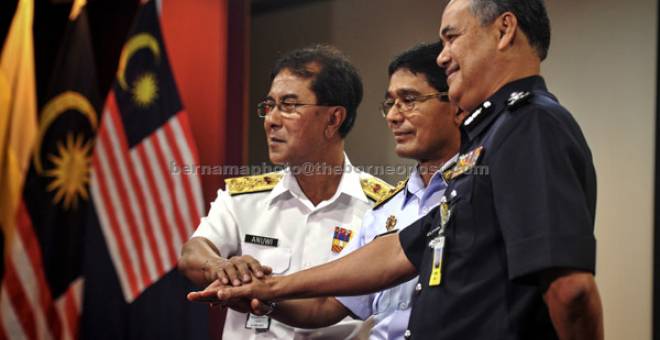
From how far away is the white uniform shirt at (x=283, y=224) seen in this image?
7.09ft

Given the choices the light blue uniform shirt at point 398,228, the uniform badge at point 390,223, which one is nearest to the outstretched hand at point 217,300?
the light blue uniform shirt at point 398,228

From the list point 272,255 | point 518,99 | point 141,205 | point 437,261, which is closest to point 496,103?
point 518,99

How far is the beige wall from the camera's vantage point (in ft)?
6.95

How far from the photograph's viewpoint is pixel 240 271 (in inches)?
69.6

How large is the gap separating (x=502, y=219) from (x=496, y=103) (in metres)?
0.26

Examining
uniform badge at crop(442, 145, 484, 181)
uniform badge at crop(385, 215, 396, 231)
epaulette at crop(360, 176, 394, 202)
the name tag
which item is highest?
uniform badge at crop(442, 145, 484, 181)

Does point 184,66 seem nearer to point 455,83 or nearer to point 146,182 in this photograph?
point 146,182

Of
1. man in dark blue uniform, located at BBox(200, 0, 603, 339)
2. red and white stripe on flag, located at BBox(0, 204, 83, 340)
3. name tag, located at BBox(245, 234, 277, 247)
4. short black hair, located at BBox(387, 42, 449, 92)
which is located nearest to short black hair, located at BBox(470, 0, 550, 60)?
man in dark blue uniform, located at BBox(200, 0, 603, 339)

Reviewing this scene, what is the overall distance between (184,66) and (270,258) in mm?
1016

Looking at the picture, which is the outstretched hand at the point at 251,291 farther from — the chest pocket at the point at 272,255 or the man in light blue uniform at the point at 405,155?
the chest pocket at the point at 272,255

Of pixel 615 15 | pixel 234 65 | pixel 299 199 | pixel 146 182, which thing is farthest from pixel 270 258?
pixel 615 15

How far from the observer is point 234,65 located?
2766 millimetres

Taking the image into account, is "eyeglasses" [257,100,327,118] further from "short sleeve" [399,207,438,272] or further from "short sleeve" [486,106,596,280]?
"short sleeve" [486,106,596,280]

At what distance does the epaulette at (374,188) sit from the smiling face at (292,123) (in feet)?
0.66
